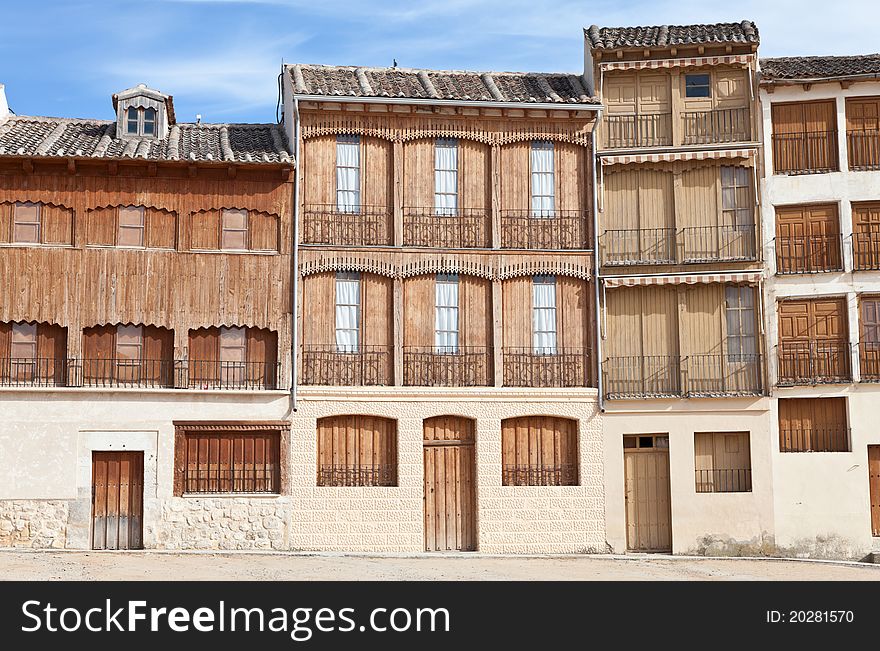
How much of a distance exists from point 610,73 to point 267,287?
10223mm

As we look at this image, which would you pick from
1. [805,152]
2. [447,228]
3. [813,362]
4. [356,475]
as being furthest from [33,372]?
[805,152]

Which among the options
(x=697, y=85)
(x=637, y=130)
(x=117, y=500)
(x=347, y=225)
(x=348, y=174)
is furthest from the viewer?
(x=697, y=85)

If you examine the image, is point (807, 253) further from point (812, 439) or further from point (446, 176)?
point (446, 176)

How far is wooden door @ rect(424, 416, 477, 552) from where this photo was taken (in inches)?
1141

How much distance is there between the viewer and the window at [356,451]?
28.8m

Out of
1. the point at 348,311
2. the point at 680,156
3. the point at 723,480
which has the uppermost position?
the point at 680,156

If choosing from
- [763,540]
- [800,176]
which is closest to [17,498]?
[763,540]

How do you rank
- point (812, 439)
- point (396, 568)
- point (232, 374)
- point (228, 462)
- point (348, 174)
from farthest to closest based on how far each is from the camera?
point (348, 174) → point (812, 439) → point (232, 374) → point (228, 462) → point (396, 568)

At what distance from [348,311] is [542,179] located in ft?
19.4

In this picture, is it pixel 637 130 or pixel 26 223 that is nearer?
pixel 26 223

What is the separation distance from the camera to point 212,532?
27.9 meters

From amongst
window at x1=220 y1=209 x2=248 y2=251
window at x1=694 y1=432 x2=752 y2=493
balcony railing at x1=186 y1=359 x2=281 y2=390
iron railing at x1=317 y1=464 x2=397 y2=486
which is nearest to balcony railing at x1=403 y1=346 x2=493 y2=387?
iron railing at x1=317 y1=464 x2=397 y2=486

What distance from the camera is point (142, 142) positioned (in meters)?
29.6
